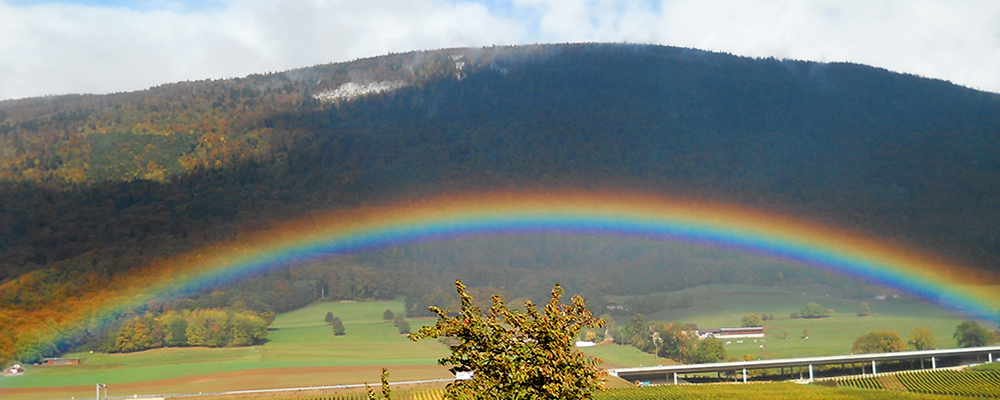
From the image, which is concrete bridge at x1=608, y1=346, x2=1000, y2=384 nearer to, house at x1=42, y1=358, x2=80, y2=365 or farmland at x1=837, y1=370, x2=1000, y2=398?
farmland at x1=837, y1=370, x2=1000, y2=398

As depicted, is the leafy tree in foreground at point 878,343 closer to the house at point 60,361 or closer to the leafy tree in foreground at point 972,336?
the leafy tree in foreground at point 972,336

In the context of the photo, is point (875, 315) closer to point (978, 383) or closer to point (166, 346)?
point (978, 383)

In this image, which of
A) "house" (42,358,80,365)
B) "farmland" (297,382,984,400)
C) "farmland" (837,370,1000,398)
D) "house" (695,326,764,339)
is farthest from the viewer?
"house" (695,326,764,339)

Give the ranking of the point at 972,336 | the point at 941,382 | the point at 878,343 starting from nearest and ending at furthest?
the point at 941,382 → the point at 878,343 → the point at 972,336

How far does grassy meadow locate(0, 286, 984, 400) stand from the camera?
112 m

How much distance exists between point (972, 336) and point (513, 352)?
15227 cm

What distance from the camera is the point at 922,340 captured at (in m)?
144

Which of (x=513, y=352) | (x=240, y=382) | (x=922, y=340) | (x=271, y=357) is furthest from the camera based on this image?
(x=271, y=357)

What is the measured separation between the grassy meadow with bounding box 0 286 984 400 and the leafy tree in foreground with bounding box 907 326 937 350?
251 cm

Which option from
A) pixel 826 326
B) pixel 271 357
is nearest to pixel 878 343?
pixel 826 326

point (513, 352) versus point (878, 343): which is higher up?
point (878, 343)

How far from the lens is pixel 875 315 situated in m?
192

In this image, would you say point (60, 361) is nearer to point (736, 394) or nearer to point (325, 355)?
point (325, 355)

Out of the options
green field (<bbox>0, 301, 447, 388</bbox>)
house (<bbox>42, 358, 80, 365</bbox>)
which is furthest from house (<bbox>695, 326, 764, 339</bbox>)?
house (<bbox>42, 358, 80, 365</bbox>)
